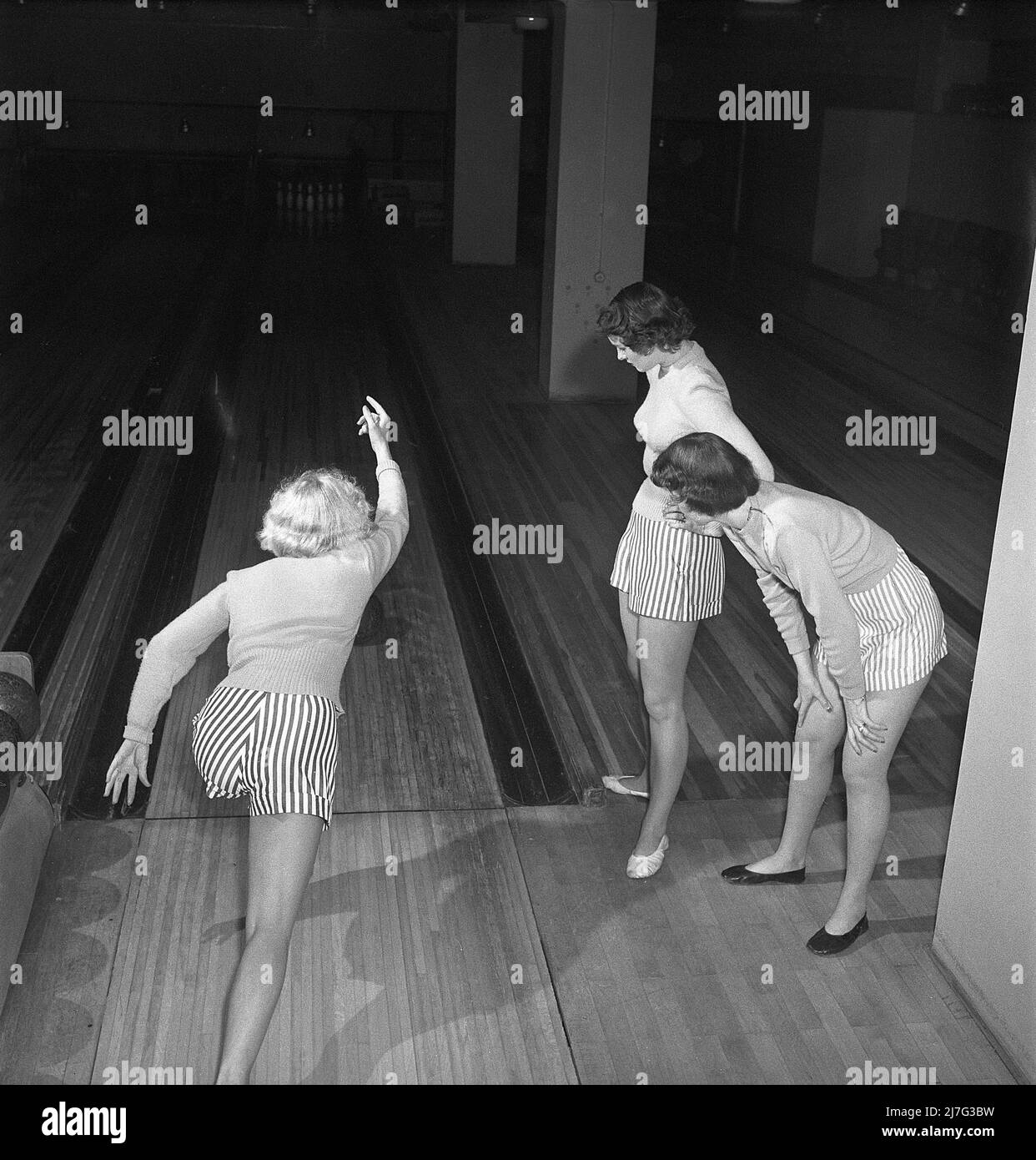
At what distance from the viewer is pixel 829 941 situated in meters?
2.78

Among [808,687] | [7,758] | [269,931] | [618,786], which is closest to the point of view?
[269,931]

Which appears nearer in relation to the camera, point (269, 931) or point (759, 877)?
point (269, 931)

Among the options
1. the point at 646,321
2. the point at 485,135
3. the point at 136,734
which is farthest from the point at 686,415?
the point at 485,135

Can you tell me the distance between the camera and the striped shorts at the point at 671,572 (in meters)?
2.81

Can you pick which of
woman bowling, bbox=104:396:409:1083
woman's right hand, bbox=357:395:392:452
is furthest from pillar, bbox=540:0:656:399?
woman bowling, bbox=104:396:409:1083

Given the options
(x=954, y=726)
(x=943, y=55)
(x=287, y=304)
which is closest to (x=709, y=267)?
(x=943, y=55)

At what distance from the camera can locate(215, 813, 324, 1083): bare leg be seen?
7.13 feet

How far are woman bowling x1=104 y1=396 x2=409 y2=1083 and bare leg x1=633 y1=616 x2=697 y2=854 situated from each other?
0.77 metres

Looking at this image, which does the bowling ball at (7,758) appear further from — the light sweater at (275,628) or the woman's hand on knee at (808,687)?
the woman's hand on knee at (808,687)

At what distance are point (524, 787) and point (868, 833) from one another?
107 centimetres

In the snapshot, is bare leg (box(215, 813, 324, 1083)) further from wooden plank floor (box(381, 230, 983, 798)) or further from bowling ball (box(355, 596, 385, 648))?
bowling ball (box(355, 596, 385, 648))

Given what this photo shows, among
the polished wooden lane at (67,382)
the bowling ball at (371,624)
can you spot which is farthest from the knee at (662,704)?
the polished wooden lane at (67,382)

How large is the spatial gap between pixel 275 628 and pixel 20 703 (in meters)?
1.03

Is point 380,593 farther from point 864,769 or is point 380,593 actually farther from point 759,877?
point 864,769
